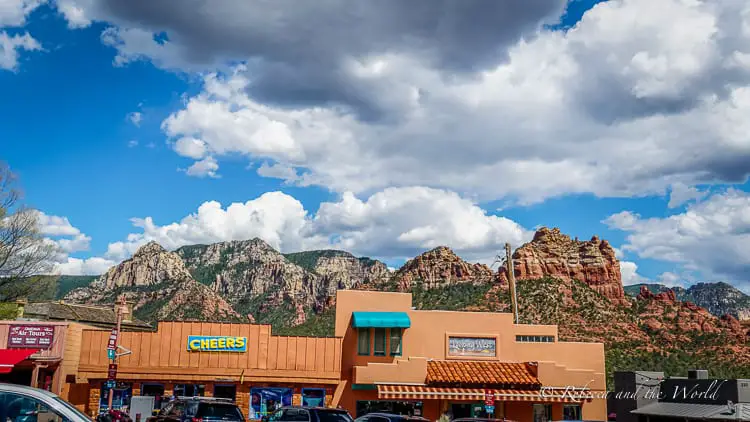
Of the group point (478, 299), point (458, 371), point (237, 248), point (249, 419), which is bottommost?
point (249, 419)

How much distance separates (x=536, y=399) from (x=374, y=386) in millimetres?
7465

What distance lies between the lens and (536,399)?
105 feet

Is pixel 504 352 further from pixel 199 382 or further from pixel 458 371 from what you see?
pixel 199 382

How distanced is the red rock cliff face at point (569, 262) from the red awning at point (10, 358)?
243 ft

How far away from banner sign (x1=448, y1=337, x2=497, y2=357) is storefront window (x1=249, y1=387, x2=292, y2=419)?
8.14 metres

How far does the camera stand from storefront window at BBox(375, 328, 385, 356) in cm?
3350

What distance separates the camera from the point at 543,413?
33.8 meters

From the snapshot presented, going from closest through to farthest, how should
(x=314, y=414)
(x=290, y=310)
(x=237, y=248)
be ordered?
(x=314, y=414) → (x=290, y=310) → (x=237, y=248)

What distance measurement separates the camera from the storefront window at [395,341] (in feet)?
110

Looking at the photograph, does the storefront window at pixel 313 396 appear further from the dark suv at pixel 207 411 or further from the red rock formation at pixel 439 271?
the red rock formation at pixel 439 271

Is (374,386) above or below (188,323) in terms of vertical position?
below

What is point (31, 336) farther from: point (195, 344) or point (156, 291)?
point (156, 291)

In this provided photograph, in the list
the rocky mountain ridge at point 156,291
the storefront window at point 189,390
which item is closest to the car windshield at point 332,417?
the storefront window at point 189,390

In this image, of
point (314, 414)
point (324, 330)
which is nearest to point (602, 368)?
point (314, 414)
